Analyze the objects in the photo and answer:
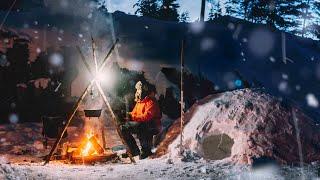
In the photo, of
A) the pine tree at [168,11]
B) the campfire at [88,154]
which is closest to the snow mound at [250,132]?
the campfire at [88,154]

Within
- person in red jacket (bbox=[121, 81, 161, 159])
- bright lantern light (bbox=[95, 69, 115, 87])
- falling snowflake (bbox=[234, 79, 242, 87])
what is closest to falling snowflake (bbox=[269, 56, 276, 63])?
falling snowflake (bbox=[234, 79, 242, 87])

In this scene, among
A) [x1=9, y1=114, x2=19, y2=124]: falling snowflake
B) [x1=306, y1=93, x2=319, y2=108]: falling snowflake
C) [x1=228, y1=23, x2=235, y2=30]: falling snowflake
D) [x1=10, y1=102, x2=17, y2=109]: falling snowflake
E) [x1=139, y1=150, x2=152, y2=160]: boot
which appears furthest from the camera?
Answer: [x1=228, y1=23, x2=235, y2=30]: falling snowflake

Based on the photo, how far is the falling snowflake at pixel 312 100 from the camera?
20203 millimetres

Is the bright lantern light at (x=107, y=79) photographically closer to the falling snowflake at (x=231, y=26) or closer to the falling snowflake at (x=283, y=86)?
the falling snowflake at (x=283, y=86)

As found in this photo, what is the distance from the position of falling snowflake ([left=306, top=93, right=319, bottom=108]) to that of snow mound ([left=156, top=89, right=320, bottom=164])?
11.0 meters

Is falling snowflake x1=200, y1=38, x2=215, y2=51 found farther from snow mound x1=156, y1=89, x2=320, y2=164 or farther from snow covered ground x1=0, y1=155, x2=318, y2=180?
snow covered ground x1=0, y1=155, x2=318, y2=180

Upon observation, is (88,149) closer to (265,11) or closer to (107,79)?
(107,79)

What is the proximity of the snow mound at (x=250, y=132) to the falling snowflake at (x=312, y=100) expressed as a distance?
11.0 metres

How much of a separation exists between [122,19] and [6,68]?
310 inches

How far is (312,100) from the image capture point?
20.8 metres

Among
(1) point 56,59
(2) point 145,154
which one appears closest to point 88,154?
(2) point 145,154

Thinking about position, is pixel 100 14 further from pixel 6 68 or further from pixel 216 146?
pixel 216 146

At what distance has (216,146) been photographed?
9289 millimetres

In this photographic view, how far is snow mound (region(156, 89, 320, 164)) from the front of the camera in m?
8.81
